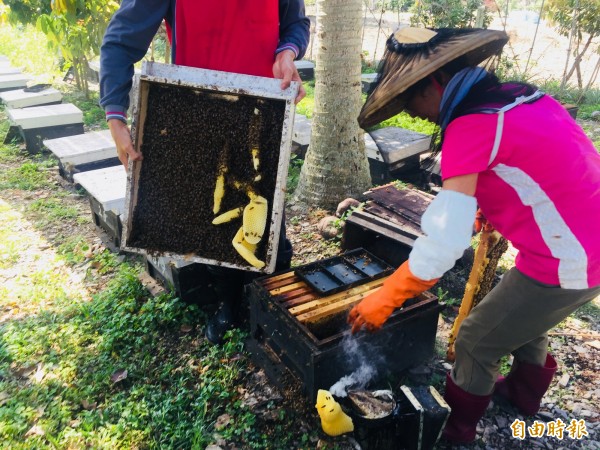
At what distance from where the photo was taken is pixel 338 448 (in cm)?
257

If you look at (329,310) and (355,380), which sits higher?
(329,310)

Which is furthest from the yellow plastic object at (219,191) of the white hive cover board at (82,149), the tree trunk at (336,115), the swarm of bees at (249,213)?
the white hive cover board at (82,149)

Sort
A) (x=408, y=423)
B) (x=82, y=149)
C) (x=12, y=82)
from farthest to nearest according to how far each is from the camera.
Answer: (x=12, y=82)
(x=82, y=149)
(x=408, y=423)

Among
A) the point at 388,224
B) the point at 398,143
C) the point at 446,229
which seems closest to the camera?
the point at 446,229

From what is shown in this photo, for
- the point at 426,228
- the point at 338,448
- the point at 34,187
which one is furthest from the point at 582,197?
the point at 34,187

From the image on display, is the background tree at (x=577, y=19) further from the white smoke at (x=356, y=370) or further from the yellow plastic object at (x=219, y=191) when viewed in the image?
the yellow plastic object at (x=219, y=191)

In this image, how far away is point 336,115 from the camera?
521cm


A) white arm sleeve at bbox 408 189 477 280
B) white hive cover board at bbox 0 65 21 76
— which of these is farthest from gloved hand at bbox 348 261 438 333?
white hive cover board at bbox 0 65 21 76

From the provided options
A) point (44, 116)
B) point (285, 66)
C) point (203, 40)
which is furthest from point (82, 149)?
point (285, 66)

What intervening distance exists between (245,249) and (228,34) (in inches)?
54.3

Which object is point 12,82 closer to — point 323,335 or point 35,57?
point 35,57

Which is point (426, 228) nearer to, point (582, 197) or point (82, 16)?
point (582, 197)

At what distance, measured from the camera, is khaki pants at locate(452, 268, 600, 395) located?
222cm

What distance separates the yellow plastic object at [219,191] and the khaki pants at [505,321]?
159 cm
